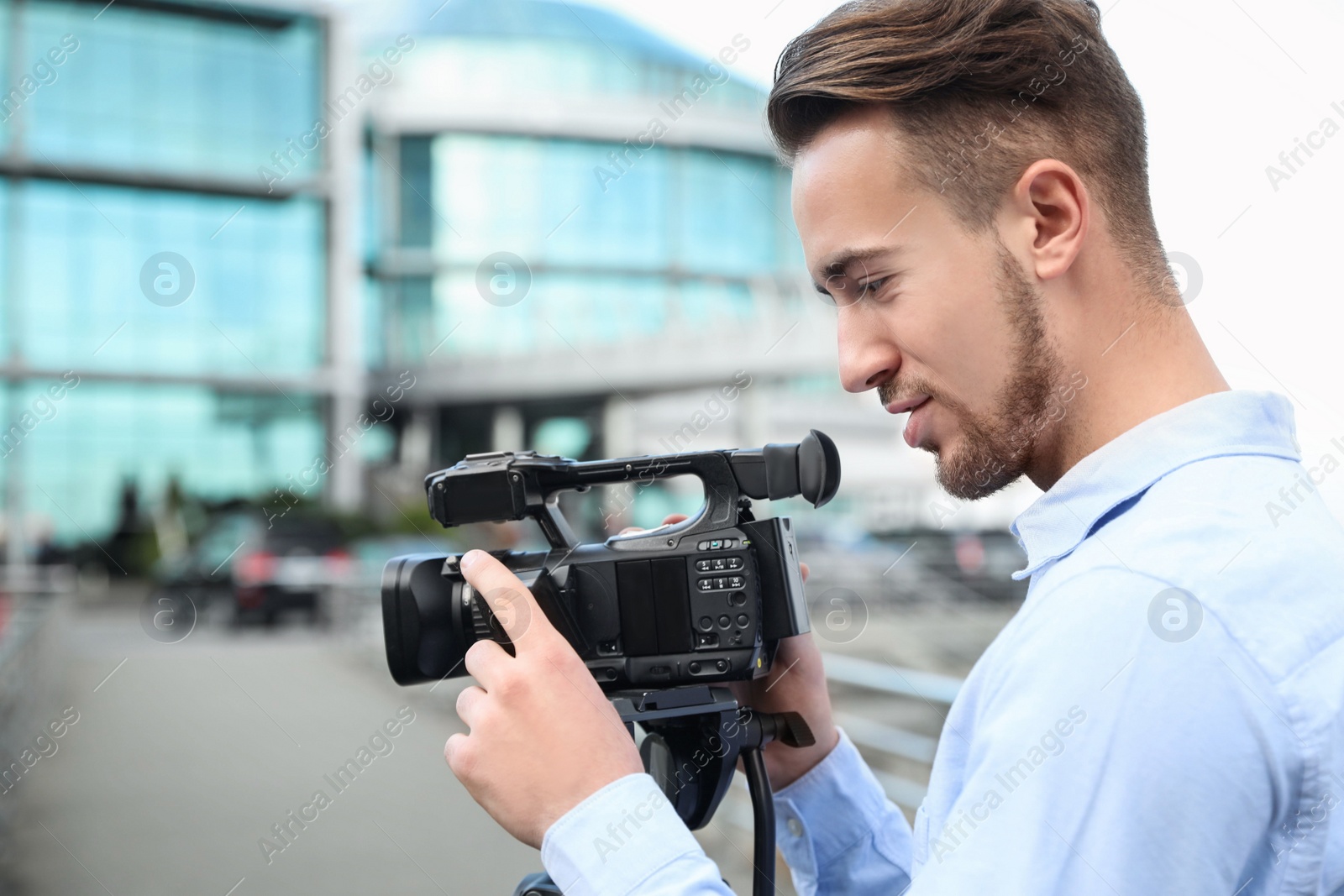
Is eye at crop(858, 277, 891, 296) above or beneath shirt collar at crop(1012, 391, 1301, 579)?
above

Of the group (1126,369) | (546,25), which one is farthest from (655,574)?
(546,25)

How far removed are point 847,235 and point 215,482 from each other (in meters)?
25.3

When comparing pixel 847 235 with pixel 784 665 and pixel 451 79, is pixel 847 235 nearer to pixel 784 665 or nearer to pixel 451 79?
pixel 784 665

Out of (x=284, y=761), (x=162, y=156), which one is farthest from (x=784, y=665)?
(x=162, y=156)

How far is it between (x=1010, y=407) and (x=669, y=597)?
1.61 ft

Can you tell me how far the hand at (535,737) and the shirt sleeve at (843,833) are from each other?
0.48 metres

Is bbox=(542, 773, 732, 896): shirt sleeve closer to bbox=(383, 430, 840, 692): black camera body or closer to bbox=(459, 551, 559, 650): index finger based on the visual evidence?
bbox=(459, 551, 559, 650): index finger

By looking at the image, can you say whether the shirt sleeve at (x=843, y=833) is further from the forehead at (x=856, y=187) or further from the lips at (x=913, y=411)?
the forehead at (x=856, y=187)

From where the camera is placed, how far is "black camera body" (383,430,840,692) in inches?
51.6

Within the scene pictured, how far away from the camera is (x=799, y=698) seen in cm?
144

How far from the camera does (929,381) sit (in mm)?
1048

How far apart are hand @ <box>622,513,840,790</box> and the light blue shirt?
0.53 meters

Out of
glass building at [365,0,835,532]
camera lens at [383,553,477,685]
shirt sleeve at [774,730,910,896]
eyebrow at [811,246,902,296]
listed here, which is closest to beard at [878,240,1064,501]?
eyebrow at [811,246,902,296]

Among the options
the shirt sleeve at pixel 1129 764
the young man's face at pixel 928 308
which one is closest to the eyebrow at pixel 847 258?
the young man's face at pixel 928 308
